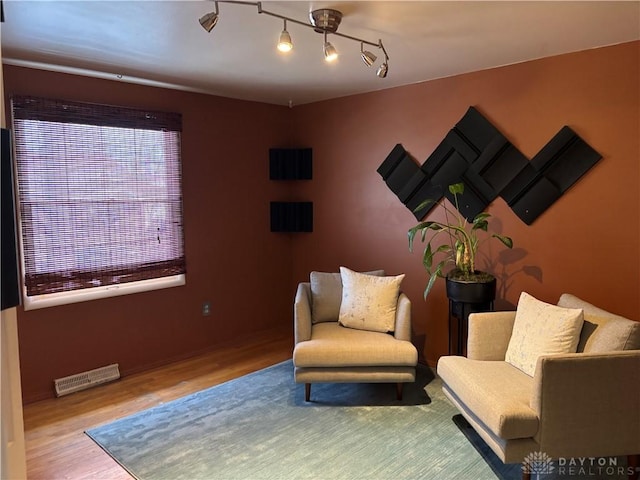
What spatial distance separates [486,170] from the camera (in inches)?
131

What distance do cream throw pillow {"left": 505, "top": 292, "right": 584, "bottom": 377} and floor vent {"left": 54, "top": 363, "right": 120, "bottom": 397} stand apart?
9.24ft

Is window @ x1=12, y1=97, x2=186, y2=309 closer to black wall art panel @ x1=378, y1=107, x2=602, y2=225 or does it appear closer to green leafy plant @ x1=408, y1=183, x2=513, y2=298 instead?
black wall art panel @ x1=378, y1=107, x2=602, y2=225

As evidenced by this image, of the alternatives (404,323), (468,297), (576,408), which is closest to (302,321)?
(404,323)

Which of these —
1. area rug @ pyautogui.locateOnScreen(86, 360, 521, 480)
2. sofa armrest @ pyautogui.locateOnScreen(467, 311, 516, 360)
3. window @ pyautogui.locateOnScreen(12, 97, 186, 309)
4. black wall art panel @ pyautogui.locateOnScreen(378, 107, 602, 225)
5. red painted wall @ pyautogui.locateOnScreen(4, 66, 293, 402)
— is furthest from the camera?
red painted wall @ pyautogui.locateOnScreen(4, 66, 293, 402)

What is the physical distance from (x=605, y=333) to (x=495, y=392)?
62cm

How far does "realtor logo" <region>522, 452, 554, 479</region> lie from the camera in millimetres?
2139

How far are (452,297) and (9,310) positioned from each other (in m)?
2.67

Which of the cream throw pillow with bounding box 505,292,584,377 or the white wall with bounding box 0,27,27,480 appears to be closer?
the white wall with bounding box 0,27,27,480

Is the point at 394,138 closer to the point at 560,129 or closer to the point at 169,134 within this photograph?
the point at 560,129

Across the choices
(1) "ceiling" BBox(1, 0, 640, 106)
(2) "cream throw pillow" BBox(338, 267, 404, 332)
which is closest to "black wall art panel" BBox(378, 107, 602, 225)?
(1) "ceiling" BBox(1, 0, 640, 106)

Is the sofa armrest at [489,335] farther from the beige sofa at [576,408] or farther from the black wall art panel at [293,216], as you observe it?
the black wall art panel at [293,216]

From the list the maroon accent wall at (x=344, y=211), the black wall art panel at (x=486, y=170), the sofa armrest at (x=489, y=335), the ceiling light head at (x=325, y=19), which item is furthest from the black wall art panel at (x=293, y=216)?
the ceiling light head at (x=325, y=19)

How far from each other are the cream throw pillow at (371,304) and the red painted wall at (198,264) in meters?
1.37

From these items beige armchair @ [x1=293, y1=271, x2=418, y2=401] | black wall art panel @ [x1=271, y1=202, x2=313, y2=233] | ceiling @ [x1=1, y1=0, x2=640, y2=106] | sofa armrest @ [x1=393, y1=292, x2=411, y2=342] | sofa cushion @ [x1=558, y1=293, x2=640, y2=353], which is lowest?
beige armchair @ [x1=293, y1=271, x2=418, y2=401]
